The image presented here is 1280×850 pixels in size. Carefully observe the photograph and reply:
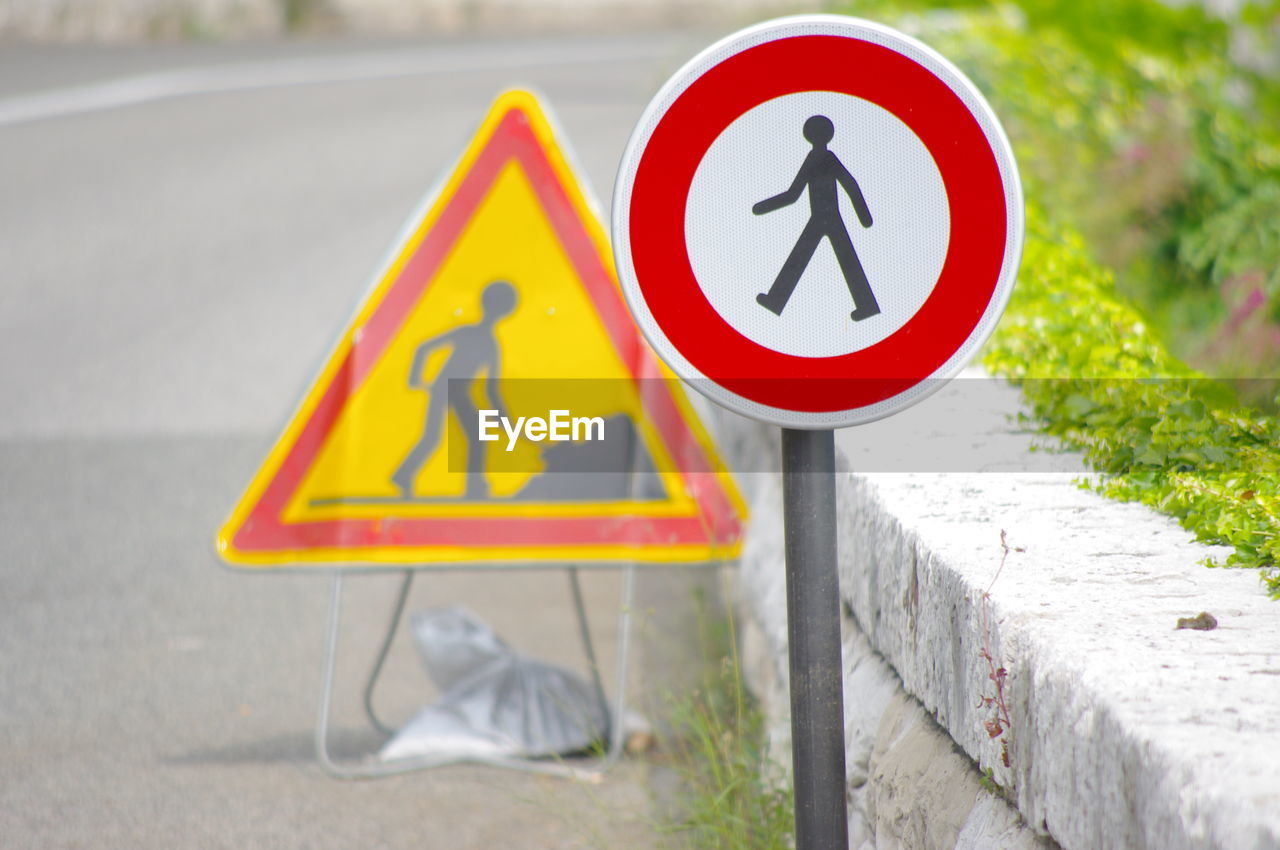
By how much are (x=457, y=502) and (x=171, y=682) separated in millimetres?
1203

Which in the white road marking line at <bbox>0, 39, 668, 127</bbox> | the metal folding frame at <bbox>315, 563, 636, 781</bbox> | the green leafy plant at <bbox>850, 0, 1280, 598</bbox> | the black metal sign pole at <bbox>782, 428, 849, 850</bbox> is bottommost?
the metal folding frame at <bbox>315, 563, 636, 781</bbox>

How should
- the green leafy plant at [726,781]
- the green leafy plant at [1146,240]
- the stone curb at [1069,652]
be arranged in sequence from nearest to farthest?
the stone curb at [1069,652], the green leafy plant at [1146,240], the green leafy plant at [726,781]

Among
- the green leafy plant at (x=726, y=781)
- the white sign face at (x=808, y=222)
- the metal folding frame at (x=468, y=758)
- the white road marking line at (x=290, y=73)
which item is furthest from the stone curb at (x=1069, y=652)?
the white road marking line at (x=290, y=73)

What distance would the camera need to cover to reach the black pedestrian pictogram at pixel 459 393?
3.27m

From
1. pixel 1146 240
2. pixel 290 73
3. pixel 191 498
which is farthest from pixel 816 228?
pixel 290 73

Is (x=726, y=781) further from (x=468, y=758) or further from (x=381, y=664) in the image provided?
(x=381, y=664)

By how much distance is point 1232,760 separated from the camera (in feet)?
4.94

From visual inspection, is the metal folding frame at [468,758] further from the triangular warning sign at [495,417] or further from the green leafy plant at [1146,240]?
the green leafy plant at [1146,240]

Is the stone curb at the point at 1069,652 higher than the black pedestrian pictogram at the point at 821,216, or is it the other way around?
the black pedestrian pictogram at the point at 821,216

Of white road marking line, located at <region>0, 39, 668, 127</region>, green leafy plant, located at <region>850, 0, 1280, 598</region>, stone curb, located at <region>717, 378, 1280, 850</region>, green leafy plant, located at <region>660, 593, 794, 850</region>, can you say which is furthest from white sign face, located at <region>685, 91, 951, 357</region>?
white road marking line, located at <region>0, 39, 668, 127</region>

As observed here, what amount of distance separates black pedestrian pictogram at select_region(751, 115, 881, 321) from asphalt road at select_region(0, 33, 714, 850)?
1486 millimetres

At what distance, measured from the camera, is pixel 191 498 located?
556 centimetres

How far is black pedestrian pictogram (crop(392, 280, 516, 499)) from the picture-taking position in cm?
327

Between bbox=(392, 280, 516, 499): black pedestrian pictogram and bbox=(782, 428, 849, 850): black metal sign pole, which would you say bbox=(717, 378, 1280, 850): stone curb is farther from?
bbox=(392, 280, 516, 499): black pedestrian pictogram
